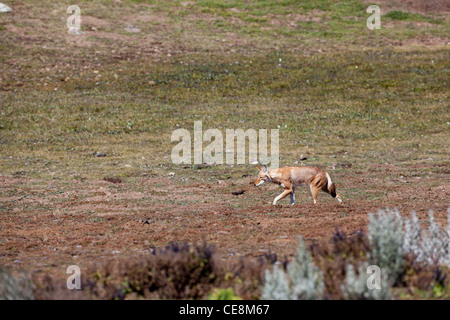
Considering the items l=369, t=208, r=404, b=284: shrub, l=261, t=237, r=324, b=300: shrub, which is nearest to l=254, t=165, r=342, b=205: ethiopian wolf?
l=369, t=208, r=404, b=284: shrub

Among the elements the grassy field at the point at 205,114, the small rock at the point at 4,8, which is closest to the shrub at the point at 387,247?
the grassy field at the point at 205,114

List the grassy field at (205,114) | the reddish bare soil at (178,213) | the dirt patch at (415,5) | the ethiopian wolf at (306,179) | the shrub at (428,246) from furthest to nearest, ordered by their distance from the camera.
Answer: the dirt patch at (415,5), the ethiopian wolf at (306,179), the grassy field at (205,114), the reddish bare soil at (178,213), the shrub at (428,246)

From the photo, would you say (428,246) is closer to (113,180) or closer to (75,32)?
(113,180)

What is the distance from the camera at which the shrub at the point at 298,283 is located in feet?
20.8

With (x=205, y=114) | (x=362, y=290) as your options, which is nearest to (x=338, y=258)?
(x=362, y=290)

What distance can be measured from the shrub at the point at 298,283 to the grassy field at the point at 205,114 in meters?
3.54

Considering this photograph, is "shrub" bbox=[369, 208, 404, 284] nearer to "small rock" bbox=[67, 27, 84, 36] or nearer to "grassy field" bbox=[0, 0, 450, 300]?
"grassy field" bbox=[0, 0, 450, 300]

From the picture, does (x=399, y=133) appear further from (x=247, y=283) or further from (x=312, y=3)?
(x=312, y=3)

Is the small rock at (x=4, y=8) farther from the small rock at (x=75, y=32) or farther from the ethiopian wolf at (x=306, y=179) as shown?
the ethiopian wolf at (x=306, y=179)

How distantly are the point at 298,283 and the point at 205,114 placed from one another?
87.2 ft

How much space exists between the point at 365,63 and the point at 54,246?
110ft

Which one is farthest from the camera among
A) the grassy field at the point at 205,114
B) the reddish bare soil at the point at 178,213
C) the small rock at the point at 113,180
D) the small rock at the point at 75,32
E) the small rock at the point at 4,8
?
the small rock at the point at 4,8

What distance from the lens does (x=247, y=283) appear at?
7.46 metres

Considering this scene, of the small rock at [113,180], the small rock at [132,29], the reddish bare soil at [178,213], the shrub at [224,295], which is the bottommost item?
the reddish bare soil at [178,213]
